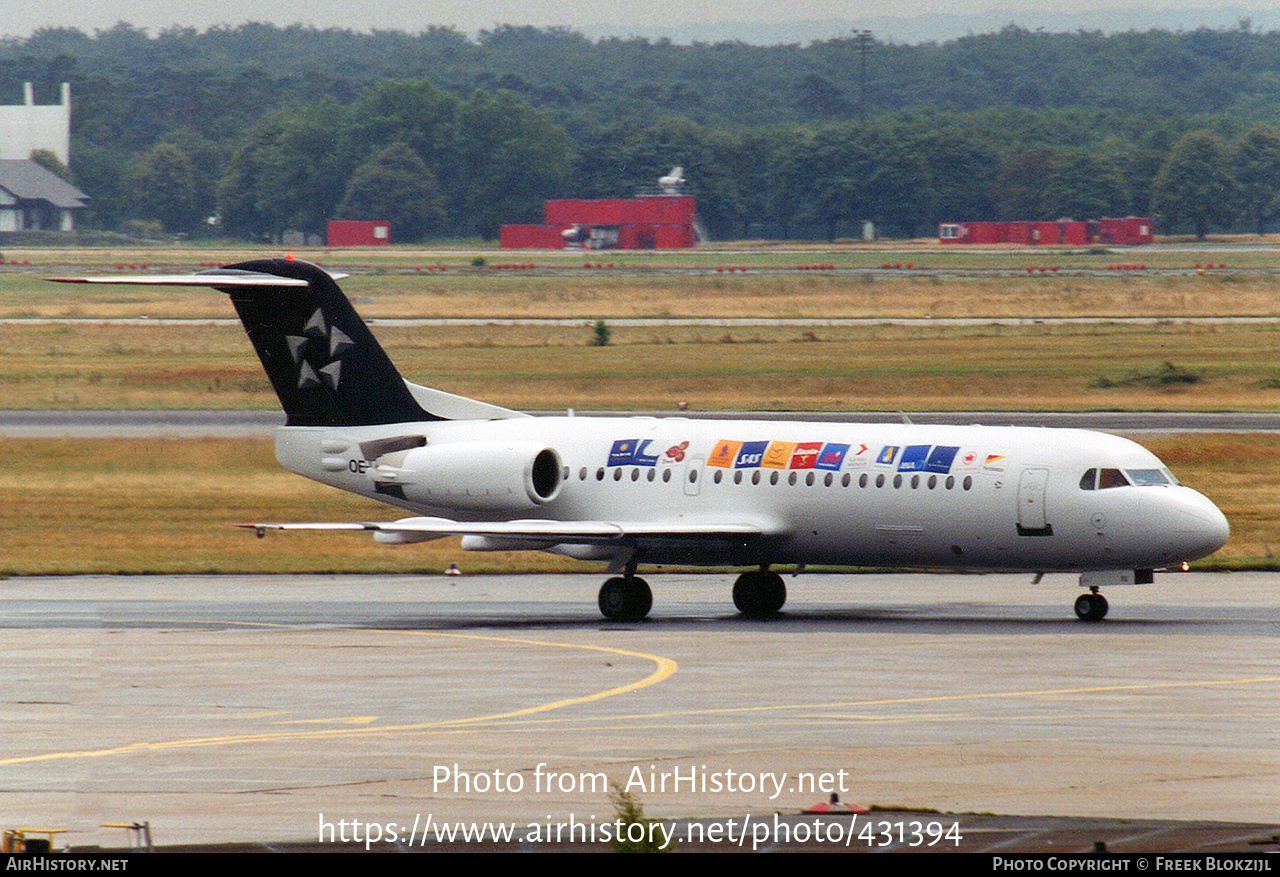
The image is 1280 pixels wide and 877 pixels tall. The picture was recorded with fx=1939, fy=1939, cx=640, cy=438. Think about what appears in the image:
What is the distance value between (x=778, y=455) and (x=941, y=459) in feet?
9.59

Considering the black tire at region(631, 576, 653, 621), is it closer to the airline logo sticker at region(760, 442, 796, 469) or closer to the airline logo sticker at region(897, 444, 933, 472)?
the airline logo sticker at region(760, 442, 796, 469)

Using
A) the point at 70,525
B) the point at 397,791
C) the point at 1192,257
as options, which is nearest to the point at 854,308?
the point at 1192,257

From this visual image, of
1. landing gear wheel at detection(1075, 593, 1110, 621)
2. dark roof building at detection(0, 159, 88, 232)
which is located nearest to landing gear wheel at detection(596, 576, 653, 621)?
landing gear wheel at detection(1075, 593, 1110, 621)

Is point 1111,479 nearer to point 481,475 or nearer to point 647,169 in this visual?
point 481,475

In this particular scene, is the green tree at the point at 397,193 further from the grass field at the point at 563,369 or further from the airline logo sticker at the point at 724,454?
the airline logo sticker at the point at 724,454

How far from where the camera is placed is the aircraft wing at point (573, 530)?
105ft

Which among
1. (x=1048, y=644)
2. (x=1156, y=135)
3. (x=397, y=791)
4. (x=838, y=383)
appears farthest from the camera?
(x=1156, y=135)

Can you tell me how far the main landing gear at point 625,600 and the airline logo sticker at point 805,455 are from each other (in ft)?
10.9

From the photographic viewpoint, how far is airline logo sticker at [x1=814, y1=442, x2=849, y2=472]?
108 feet

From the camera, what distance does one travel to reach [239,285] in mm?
35500

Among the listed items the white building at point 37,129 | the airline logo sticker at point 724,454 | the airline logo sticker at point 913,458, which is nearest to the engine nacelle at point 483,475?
the airline logo sticker at point 724,454

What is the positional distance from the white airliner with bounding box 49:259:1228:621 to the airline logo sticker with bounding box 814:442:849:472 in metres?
0.05

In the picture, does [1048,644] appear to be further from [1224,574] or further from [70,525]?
[70,525]
